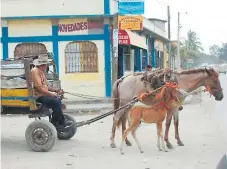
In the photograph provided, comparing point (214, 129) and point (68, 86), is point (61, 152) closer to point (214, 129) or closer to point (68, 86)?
point (214, 129)

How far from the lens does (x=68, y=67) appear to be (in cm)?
2378

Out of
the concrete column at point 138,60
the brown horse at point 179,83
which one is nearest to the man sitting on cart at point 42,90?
the brown horse at point 179,83

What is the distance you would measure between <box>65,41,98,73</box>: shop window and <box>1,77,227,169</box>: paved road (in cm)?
1124

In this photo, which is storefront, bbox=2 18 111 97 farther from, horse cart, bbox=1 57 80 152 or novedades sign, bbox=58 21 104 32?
horse cart, bbox=1 57 80 152

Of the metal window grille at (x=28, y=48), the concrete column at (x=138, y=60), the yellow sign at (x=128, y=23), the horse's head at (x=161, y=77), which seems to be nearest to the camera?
the horse's head at (x=161, y=77)

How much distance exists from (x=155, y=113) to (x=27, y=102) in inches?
100

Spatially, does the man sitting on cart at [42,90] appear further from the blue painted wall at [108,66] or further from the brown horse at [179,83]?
the blue painted wall at [108,66]

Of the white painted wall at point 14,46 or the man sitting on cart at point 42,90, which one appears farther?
the white painted wall at point 14,46

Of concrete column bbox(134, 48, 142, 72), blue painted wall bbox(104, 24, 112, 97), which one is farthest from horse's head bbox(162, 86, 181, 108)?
concrete column bbox(134, 48, 142, 72)

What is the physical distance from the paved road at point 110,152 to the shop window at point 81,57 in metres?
11.2

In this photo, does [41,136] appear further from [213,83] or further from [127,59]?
[127,59]

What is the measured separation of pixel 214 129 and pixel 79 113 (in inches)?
267

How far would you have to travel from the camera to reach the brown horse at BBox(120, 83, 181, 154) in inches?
347

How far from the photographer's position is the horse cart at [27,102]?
28.9 feet
